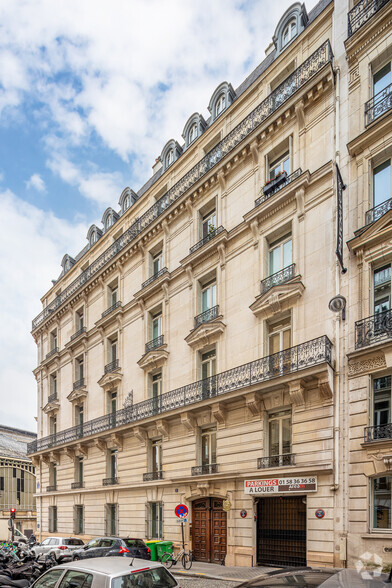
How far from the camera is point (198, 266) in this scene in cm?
2317

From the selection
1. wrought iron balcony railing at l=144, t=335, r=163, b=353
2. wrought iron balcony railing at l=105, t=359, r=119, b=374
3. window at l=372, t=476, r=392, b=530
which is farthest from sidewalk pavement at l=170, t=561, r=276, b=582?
wrought iron balcony railing at l=105, t=359, r=119, b=374

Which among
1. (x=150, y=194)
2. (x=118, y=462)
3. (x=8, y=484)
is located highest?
(x=150, y=194)

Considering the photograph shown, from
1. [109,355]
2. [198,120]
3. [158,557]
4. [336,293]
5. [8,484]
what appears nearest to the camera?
[336,293]

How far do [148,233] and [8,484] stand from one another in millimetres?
43220

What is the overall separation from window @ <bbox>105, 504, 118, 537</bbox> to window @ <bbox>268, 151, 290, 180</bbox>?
19.3 meters

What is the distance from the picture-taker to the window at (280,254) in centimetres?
1900

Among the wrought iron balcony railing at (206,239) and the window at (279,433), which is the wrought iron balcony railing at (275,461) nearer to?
the window at (279,433)

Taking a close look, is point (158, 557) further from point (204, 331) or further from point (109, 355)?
point (109, 355)

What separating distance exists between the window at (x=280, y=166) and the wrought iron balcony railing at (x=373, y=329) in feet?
24.1

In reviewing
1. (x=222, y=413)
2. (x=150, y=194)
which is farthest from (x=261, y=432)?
(x=150, y=194)

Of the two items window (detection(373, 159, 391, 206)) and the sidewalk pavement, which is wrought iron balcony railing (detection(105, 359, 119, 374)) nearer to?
the sidewalk pavement

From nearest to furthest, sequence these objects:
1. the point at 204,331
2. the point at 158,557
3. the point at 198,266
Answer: the point at 158,557 → the point at 204,331 → the point at 198,266

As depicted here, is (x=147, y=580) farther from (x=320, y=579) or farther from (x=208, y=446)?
A: (x=208, y=446)

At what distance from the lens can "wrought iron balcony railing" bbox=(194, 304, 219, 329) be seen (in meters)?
21.5
